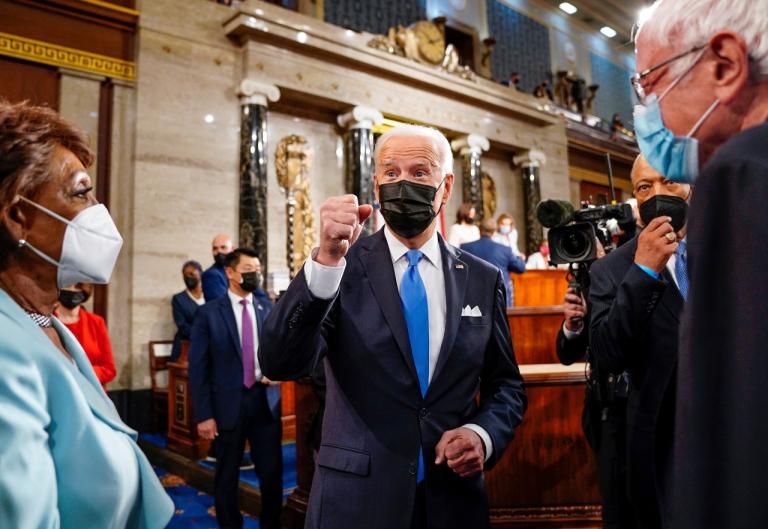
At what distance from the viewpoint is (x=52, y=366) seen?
117 cm

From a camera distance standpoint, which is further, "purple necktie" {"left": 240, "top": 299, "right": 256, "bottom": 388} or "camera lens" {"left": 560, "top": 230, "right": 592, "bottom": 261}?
"purple necktie" {"left": 240, "top": 299, "right": 256, "bottom": 388}

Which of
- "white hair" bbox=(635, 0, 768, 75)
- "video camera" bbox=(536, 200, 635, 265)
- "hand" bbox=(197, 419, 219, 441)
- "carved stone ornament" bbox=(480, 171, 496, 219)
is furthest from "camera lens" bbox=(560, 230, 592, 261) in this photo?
"carved stone ornament" bbox=(480, 171, 496, 219)

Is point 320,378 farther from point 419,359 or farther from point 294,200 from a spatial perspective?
point 294,200

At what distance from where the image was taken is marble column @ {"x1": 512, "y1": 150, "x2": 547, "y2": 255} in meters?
12.4

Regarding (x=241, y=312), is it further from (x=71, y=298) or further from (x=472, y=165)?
(x=472, y=165)

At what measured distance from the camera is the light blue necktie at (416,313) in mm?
1752

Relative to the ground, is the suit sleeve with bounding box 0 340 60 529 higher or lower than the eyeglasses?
lower

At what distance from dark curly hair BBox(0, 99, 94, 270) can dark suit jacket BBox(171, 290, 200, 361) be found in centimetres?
528

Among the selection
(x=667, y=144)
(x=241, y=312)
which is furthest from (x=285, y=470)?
(x=667, y=144)

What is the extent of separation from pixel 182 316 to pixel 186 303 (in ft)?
0.51

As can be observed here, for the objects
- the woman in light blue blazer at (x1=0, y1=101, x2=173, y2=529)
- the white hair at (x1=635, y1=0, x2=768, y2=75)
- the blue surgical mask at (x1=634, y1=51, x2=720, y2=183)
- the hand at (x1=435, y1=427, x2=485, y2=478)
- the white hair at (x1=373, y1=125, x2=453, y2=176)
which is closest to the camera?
the white hair at (x1=635, y1=0, x2=768, y2=75)

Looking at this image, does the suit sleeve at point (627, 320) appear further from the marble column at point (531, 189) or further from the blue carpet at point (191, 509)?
the marble column at point (531, 189)

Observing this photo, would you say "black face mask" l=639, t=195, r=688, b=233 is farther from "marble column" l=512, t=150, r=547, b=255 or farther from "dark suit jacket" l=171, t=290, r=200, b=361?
"marble column" l=512, t=150, r=547, b=255

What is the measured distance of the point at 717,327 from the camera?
0.64 metres
